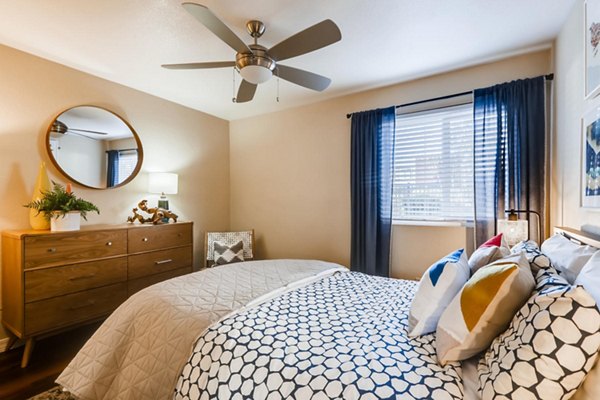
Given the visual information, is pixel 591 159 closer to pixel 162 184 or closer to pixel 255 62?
pixel 255 62

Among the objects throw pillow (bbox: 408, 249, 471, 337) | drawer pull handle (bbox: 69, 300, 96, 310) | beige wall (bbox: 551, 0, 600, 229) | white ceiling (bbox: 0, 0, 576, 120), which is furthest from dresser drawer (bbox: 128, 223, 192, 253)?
beige wall (bbox: 551, 0, 600, 229)

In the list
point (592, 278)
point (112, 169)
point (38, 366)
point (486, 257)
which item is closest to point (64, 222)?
point (112, 169)

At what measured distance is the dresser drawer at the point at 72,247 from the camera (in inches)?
79.4

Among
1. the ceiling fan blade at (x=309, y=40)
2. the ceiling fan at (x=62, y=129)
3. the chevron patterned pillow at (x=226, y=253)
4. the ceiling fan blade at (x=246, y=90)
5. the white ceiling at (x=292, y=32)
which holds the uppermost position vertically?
the white ceiling at (x=292, y=32)

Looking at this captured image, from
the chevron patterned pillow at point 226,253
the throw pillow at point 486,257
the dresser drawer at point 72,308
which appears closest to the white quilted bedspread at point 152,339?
the dresser drawer at point 72,308

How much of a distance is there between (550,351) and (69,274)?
9.39ft

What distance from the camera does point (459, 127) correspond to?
2.63m

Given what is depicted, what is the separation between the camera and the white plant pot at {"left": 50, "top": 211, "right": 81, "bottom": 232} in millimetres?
2211

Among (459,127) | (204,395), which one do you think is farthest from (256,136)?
(204,395)

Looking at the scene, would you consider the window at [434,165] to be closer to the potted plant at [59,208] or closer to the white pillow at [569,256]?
the white pillow at [569,256]

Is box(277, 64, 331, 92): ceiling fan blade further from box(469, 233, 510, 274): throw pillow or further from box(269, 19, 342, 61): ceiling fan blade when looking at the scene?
box(469, 233, 510, 274): throw pillow

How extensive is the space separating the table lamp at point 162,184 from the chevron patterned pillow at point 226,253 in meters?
0.77

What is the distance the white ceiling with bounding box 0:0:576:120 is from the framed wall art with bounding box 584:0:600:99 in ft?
1.16

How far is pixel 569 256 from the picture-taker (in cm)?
115
